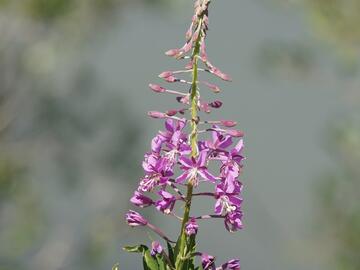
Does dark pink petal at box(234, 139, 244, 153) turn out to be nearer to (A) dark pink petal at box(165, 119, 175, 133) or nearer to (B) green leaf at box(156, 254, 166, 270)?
(A) dark pink petal at box(165, 119, 175, 133)

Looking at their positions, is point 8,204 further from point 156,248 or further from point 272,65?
point 156,248

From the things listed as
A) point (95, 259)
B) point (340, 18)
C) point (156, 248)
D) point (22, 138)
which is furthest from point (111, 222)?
point (156, 248)

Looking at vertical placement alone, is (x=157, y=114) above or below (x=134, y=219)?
above

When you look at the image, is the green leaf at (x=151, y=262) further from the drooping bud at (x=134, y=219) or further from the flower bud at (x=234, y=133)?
the flower bud at (x=234, y=133)

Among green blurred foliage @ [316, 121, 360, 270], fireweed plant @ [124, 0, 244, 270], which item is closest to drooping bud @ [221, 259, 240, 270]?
fireweed plant @ [124, 0, 244, 270]

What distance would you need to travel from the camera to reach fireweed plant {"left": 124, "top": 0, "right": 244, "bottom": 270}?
3488mm

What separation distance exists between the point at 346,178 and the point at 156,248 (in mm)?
13497

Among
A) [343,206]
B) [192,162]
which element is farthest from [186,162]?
[343,206]

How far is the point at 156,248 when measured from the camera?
3611 mm

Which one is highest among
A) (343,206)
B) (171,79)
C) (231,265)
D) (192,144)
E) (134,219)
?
(343,206)

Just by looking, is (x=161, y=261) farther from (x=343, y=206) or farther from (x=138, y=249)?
(x=343, y=206)

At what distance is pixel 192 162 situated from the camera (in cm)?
347

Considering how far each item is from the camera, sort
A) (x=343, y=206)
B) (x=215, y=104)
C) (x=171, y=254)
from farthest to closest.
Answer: (x=343, y=206)
(x=171, y=254)
(x=215, y=104)

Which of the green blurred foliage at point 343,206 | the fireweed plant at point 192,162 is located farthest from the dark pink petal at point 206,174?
the green blurred foliage at point 343,206
